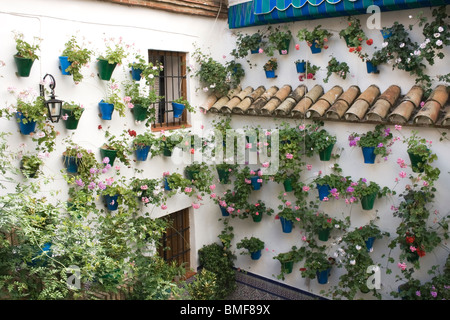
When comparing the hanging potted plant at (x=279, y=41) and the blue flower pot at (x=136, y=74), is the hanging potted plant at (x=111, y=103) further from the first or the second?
the hanging potted plant at (x=279, y=41)

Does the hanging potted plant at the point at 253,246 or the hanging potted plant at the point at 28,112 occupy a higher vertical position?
the hanging potted plant at the point at 28,112

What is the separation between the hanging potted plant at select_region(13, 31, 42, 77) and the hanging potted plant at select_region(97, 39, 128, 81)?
0.89m

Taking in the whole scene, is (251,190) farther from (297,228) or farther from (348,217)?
(348,217)

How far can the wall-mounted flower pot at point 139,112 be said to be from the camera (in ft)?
20.9

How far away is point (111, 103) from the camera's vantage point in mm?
6008

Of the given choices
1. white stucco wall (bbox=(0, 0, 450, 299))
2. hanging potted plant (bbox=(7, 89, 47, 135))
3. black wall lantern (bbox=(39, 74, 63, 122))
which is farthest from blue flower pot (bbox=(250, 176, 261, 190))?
hanging potted plant (bbox=(7, 89, 47, 135))

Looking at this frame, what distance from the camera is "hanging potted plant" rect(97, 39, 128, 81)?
586cm

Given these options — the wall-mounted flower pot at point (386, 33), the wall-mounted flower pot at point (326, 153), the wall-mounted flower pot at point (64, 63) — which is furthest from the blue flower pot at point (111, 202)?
the wall-mounted flower pot at point (386, 33)

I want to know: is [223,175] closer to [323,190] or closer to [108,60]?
[323,190]

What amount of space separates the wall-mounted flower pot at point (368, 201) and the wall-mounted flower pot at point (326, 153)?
29.4 inches

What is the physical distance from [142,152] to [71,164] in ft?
3.63

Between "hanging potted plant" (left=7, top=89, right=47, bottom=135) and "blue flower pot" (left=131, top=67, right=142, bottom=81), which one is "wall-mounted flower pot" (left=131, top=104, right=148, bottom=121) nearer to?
"blue flower pot" (left=131, top=67, right=142, bottom=81)

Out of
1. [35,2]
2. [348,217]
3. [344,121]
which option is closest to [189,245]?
[348,217]

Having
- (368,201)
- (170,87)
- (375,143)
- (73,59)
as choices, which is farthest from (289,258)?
(73,59)
